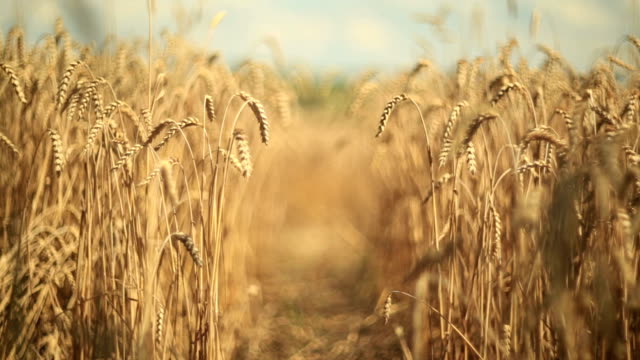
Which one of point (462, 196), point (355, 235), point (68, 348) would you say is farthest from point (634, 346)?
point (355, 235)

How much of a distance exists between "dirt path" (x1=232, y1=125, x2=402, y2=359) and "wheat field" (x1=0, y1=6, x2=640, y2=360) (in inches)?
0.9

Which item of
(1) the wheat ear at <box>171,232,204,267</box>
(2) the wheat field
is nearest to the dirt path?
(2) the wheat field

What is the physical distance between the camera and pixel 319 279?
4.06 metres

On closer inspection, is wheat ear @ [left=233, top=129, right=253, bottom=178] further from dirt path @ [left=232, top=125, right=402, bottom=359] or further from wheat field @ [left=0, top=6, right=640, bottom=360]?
dirt path @ [left=232, top=125, right=402, bottom=359]

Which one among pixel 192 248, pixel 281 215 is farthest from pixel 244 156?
pixel 281 215

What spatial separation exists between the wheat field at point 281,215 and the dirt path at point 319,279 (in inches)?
0.9

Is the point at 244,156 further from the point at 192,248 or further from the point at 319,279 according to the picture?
the point at 319,279

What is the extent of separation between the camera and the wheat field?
137cm

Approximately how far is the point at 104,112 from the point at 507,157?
1.63 m

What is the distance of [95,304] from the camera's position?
1629 mm

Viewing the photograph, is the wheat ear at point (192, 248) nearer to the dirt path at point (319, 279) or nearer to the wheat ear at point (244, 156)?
the wheat ear at point (244, 156)

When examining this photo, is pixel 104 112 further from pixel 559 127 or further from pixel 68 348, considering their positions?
pixel 559 127

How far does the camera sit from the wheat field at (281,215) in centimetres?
137

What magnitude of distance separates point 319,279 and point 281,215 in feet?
1.81
